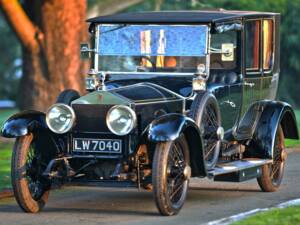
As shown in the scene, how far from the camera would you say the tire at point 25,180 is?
9.68 meters

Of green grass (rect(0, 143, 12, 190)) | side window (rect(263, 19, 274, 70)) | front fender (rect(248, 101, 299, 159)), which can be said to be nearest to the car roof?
side window (rect(263, 19, 274, 70))

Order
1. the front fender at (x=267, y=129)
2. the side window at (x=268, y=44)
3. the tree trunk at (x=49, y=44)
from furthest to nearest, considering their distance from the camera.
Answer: the tree trunk at (x=49, y=44) → the side window at (x=268, y=44) → the front fender at (x=267, y=129)

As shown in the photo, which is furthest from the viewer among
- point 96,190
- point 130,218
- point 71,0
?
point 71,0

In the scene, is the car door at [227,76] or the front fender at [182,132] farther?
the car door at [227,76]

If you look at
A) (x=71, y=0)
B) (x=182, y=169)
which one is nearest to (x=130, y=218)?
(x=182, y=169)

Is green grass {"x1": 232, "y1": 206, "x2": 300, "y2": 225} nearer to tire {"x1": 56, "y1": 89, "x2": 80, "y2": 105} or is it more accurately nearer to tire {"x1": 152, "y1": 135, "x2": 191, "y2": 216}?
tire {"x1": 152, "y1": 135, "x2": 191, "y2": 216}

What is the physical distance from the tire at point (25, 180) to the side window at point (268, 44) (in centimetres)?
353

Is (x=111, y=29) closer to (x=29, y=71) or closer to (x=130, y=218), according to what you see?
(x=130, y=218)

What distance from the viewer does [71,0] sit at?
697 inches

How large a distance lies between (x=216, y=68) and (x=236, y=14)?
694mm

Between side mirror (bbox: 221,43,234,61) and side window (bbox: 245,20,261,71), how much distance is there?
331 mm

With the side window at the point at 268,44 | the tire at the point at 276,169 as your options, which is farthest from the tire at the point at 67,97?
the side window at the point at 268,44

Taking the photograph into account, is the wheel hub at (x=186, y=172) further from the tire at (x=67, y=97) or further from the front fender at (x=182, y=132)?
the tire at (x=67, y=97)

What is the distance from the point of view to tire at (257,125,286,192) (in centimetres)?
1164
